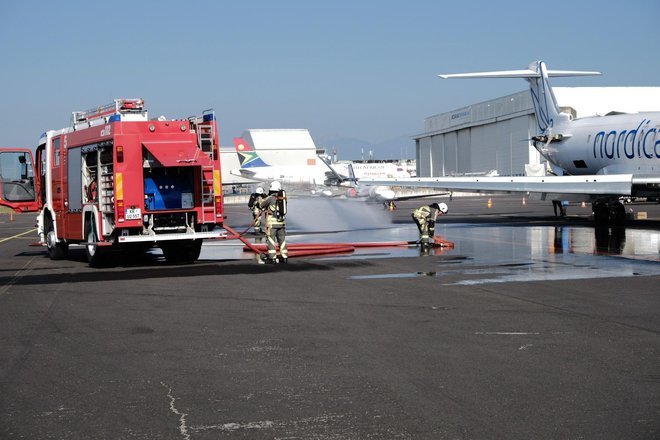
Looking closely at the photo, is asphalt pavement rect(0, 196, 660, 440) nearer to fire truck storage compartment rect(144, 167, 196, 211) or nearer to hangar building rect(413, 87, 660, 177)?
fire truck storage compartment rect(144, 167, 196, 211)

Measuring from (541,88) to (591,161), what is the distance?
5.73m

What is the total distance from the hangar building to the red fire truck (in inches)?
2412

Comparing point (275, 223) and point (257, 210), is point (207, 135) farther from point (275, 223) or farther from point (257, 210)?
point (257, 210)

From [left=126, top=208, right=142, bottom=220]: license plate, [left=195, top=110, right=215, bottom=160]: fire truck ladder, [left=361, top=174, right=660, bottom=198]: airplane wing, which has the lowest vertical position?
[left=126, top=208, right=142, bottom=220]: license plate

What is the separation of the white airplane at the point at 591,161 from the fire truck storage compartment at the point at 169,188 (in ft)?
51.4

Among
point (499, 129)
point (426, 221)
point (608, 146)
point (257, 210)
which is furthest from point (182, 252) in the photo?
point (499, 129)

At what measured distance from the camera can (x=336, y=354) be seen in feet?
29.1

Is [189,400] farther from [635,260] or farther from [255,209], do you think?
[255,209]

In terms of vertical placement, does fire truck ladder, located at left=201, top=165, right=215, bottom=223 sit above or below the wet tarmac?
above

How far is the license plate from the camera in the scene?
18.9 meters

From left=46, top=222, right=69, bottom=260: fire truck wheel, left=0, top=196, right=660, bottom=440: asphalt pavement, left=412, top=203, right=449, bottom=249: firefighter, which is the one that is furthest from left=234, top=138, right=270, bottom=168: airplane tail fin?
left=0, top=196, right=660, bottom=440: asphalt pavement

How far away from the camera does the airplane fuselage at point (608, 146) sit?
32.5 meters

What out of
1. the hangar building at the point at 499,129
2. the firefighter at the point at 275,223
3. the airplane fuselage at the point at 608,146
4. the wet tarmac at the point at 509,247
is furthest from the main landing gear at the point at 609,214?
the hangar building at the point at 499,129

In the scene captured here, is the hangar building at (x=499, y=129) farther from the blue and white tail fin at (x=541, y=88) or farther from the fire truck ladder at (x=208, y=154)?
the fire truck ladder at (x=208, y=154)
